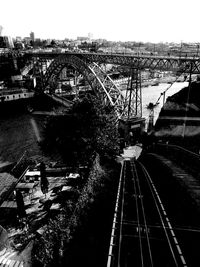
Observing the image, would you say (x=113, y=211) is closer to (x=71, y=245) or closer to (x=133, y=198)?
(x=133, y=198)

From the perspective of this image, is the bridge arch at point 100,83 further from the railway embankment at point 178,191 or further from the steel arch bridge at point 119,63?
the railway embankment at point 178,191

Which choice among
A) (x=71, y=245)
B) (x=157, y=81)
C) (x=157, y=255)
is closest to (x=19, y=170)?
(x=71, y=245)

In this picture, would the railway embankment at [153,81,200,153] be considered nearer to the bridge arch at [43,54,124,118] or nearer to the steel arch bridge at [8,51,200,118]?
the steel arch bridge at [8,51,200,118]

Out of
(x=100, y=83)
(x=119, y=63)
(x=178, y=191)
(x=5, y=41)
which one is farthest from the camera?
(x=5, y=41)

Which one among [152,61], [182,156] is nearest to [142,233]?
[182,156]

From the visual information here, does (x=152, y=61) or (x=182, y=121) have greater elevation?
(x=152, y=61)

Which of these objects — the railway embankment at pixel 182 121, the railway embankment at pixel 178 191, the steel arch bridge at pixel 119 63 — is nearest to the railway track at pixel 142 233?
the railway embankment at pixel 178 191

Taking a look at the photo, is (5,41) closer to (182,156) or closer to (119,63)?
(119,63)

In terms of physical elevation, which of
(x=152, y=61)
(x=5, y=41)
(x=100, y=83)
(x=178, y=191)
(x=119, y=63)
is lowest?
(x=178, y=191)

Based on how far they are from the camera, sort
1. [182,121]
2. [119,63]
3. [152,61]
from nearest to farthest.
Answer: [182,121]
[152,61]
[119,63]
